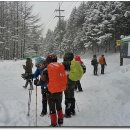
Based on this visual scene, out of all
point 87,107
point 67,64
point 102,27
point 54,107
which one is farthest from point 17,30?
point 54,107

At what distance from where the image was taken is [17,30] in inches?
1313

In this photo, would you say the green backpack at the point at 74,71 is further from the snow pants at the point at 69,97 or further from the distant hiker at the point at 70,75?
the snow pants at the point at 69,97

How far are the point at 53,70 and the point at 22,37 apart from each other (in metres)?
29.2

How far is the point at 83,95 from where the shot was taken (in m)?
13.3

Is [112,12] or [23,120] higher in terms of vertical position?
[112,12]

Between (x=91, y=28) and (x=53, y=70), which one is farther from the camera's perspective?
(x=91, y=28)

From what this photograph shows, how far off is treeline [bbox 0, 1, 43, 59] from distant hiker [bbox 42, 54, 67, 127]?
1502 centimetres

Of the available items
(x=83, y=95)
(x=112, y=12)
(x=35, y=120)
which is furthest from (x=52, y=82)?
(x=112, y=12)

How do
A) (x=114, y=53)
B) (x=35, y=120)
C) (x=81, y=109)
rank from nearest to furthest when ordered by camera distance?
(x=35, y=120) < (x=81, y=109) < (x=114, y=53)

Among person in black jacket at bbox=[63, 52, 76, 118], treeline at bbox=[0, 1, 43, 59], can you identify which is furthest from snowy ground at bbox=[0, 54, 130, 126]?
treeline at bbox=[0, 1, 43, 59]

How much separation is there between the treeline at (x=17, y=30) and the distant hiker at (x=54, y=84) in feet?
49.3

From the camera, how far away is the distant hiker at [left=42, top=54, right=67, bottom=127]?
8.46 metres

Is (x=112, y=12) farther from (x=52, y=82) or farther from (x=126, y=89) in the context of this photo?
(x=52, y=82)

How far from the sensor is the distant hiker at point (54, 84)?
333 inches
